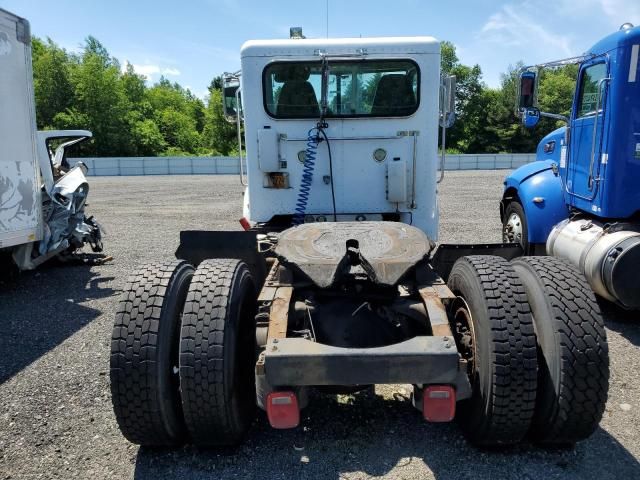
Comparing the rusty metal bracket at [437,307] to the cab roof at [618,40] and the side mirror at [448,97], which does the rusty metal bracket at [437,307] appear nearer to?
the side mirror at [448,97]

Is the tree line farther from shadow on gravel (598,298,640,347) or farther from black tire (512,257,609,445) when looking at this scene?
black tire (512,257,609,445)

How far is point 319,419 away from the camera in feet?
10.8

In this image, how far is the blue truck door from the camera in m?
5.25

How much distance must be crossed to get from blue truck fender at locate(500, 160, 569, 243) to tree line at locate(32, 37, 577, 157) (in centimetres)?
3919

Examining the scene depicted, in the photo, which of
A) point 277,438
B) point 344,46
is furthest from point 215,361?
point 344,46

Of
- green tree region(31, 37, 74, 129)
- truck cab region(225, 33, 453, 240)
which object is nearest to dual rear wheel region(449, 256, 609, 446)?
truck cab region(225, 33, 453, 240)

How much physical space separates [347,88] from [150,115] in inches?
2331

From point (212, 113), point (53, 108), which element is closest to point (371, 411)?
point (53, 108)

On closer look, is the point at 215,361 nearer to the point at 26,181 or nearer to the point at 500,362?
the point at 500,362

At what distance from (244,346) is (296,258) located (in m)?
0.62

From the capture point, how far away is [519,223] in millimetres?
6812

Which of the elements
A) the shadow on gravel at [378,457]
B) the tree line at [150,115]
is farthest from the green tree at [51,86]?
the shadow on gravel at [378,457]

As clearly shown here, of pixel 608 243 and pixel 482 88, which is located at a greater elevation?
pixel 482 88

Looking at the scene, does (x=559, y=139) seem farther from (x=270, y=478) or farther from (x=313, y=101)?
(x=270, y=478)
